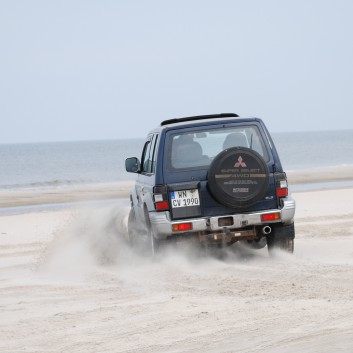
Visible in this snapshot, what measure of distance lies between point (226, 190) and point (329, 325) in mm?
3502

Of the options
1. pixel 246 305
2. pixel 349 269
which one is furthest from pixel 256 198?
pixel 246 305

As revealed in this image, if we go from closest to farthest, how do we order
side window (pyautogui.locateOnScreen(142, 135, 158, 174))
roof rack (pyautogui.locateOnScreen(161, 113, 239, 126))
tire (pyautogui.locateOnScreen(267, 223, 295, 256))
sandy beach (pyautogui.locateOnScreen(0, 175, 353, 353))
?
1. sandy beach (pyautogui.locateOnScreen(0, 175, 353, 353))
2. tire (pyautogui.locateOnScreen(267, 223, 295, 256))
3. side window (pyautogui.locateOnScreen(142, 135, 158, 174))
4. roof rack (pyautogui.locateOnScreen(161, 113, 239, 126))

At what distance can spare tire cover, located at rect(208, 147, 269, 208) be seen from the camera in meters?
9.80

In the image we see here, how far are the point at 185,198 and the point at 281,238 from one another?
1.29 meters

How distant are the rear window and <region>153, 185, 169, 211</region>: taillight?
310mm

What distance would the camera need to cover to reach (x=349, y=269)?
30.6 feet

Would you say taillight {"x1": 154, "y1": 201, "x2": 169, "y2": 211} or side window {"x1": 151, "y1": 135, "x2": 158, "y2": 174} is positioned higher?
side window {"x1": 151, "y1": 135, "x2": 158, "y2": 174}

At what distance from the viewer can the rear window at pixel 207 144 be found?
10.2 meters

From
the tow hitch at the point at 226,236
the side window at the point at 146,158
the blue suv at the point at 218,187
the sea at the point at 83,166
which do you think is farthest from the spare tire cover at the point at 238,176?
the sea at the point at 83,166

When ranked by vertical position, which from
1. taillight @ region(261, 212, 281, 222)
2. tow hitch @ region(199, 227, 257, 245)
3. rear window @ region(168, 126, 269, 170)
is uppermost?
rear window @ region(168, 126, 269, 170)

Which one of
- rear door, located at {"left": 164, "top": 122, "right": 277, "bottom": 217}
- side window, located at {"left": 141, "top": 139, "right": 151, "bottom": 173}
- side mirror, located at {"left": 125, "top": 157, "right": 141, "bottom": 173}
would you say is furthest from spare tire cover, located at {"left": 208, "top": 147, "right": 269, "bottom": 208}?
side mirror, located at {"left": 125, "top": 157, "right": 141, "bottom": 173}

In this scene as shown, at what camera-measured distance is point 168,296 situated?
27.0ft

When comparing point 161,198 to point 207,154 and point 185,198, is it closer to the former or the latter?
point 185,198

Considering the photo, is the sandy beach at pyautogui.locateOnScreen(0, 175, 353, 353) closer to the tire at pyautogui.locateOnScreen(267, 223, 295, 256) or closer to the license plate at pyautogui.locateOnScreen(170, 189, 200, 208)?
the tire at pyautogui.locateOnScreen(267, 223, 295, 256)
